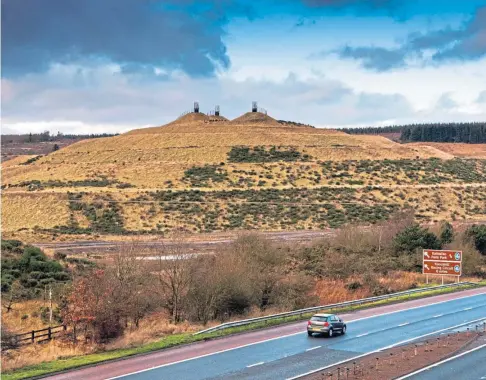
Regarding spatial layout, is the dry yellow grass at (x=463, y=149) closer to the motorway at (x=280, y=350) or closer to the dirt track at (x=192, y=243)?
the dirt track at (x=192, y=243)

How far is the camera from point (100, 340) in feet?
85.7

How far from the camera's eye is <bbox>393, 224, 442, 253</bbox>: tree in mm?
53000

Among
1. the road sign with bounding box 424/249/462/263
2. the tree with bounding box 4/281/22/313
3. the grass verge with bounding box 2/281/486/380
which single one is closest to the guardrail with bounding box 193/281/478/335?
the grass verge with bounding box 2/281/486/380

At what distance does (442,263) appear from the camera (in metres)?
47.4

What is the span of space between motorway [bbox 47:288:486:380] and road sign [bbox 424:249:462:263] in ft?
35.9

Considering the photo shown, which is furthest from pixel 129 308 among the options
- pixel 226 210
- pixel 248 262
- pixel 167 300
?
pixel 226 210

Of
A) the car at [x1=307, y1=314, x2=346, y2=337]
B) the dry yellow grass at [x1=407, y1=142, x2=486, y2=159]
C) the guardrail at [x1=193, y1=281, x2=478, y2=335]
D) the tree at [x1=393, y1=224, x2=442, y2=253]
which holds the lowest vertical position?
the guardrail at [x1=193, y1=281, x2=478, y2=335]

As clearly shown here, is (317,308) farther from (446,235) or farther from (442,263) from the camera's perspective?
(446,235)

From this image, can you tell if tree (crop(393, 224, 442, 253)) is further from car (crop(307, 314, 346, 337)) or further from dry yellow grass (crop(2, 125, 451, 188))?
dry yellow grass (crop(2, 125, 451, 188))

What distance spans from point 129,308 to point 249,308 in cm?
809

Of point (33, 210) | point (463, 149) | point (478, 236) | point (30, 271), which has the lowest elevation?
point (30, 271)

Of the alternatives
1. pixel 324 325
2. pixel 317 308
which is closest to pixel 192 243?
pixel 317 308

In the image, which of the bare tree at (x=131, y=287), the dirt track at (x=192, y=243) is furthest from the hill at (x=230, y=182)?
the bare tree at (x=131, y=287)

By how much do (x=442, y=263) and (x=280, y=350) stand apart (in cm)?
2612
